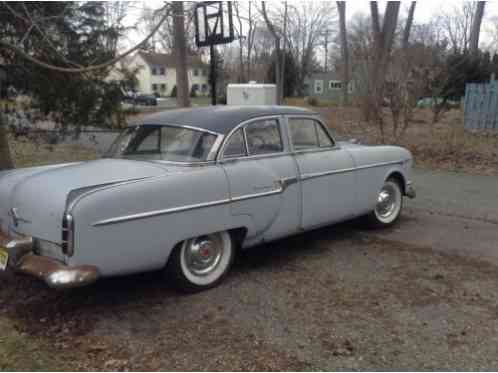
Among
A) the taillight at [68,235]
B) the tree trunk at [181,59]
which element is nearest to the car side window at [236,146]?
the taillight at [68,235]

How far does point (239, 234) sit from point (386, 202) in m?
2.61

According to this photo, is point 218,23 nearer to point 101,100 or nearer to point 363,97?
point 101,100

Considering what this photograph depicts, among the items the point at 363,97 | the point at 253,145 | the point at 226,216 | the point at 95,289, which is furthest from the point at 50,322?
the point at 363,97

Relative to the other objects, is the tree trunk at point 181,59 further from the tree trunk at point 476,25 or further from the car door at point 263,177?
the tree trunk at point 476,25

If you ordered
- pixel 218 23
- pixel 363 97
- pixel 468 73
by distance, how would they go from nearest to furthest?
pixel 218 23, pixel 363 97, pixel 468 73

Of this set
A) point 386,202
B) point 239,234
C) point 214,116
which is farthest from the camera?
point 386,202

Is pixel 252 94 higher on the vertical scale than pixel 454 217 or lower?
higher

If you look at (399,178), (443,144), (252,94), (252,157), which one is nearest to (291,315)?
(252,157)

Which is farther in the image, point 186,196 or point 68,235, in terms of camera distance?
point 186,196

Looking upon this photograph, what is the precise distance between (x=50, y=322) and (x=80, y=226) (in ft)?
2.84

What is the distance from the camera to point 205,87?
78250mm

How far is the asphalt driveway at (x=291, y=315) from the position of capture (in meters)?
3.17

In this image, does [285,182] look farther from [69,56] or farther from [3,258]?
[69,56]

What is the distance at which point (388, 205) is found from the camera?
639 cm
